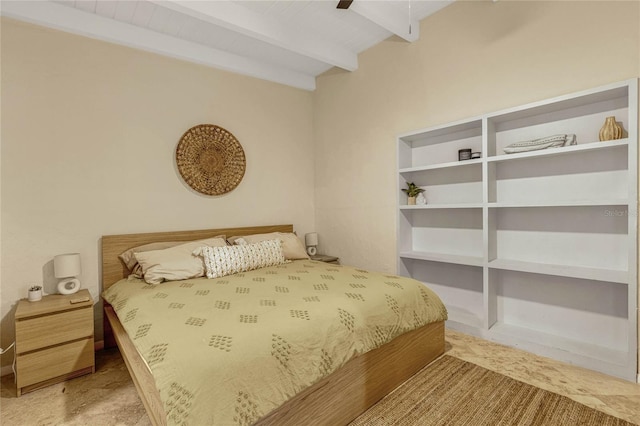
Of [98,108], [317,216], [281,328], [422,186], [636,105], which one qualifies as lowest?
[281,328]

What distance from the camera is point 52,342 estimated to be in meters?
2.06

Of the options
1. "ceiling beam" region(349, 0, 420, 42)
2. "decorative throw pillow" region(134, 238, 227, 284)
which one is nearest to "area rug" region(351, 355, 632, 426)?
"decorative throw pillow" region(134, 238, 227, 284)

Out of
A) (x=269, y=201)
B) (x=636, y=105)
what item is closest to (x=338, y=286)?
(x=269, y=201)

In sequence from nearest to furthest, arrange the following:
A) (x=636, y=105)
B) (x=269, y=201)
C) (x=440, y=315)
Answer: (x=636, y=105), (x=440, y=315), (x=269, y=201)

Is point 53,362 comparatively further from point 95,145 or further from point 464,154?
point 464,154

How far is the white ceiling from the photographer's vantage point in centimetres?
242

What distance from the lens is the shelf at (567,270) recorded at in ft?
6.47

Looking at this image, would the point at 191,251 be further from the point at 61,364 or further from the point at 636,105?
the point at 636,105

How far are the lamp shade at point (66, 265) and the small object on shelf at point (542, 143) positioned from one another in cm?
341

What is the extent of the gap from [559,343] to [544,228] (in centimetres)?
84

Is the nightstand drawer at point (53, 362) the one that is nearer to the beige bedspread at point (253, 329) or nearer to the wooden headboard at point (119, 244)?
the beige bedspread at point (253, 329)

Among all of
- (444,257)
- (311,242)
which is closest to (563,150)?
(444,257)

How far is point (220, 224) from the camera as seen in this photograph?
10.9 ft

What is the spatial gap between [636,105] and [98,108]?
152 inches
